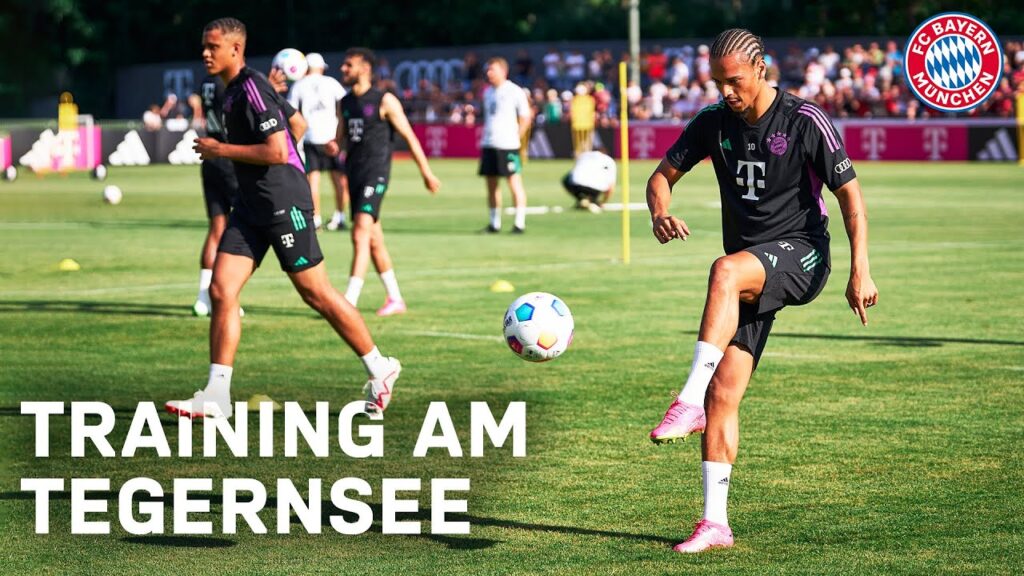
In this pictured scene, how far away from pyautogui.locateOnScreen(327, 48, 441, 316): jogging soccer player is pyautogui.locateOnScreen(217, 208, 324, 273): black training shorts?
4451 millimetres

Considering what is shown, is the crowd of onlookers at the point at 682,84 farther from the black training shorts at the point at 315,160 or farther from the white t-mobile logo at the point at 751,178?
the white t-mobile logo at the point at 751,178

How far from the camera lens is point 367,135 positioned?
46.1ft

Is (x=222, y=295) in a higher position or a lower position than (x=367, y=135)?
lower

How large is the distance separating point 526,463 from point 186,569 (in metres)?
2.34

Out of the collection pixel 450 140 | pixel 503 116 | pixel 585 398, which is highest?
pixel 450 140

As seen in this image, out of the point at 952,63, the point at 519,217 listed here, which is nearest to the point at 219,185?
the point at 952,63

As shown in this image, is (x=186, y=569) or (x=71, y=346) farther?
(x=71, y=346)

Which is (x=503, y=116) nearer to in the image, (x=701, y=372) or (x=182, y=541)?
(x=182, y=541)

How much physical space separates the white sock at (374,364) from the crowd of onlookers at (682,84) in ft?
92.6

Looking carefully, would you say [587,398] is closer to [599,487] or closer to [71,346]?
[599,487]

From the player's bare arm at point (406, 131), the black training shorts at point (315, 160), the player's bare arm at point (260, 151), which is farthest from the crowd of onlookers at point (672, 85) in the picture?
Result: the player's bare arm at point (260, 151)

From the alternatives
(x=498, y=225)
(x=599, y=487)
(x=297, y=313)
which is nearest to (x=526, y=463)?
(x=599, y=487)

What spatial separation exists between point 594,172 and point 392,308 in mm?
13932

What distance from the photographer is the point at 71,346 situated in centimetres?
1191
